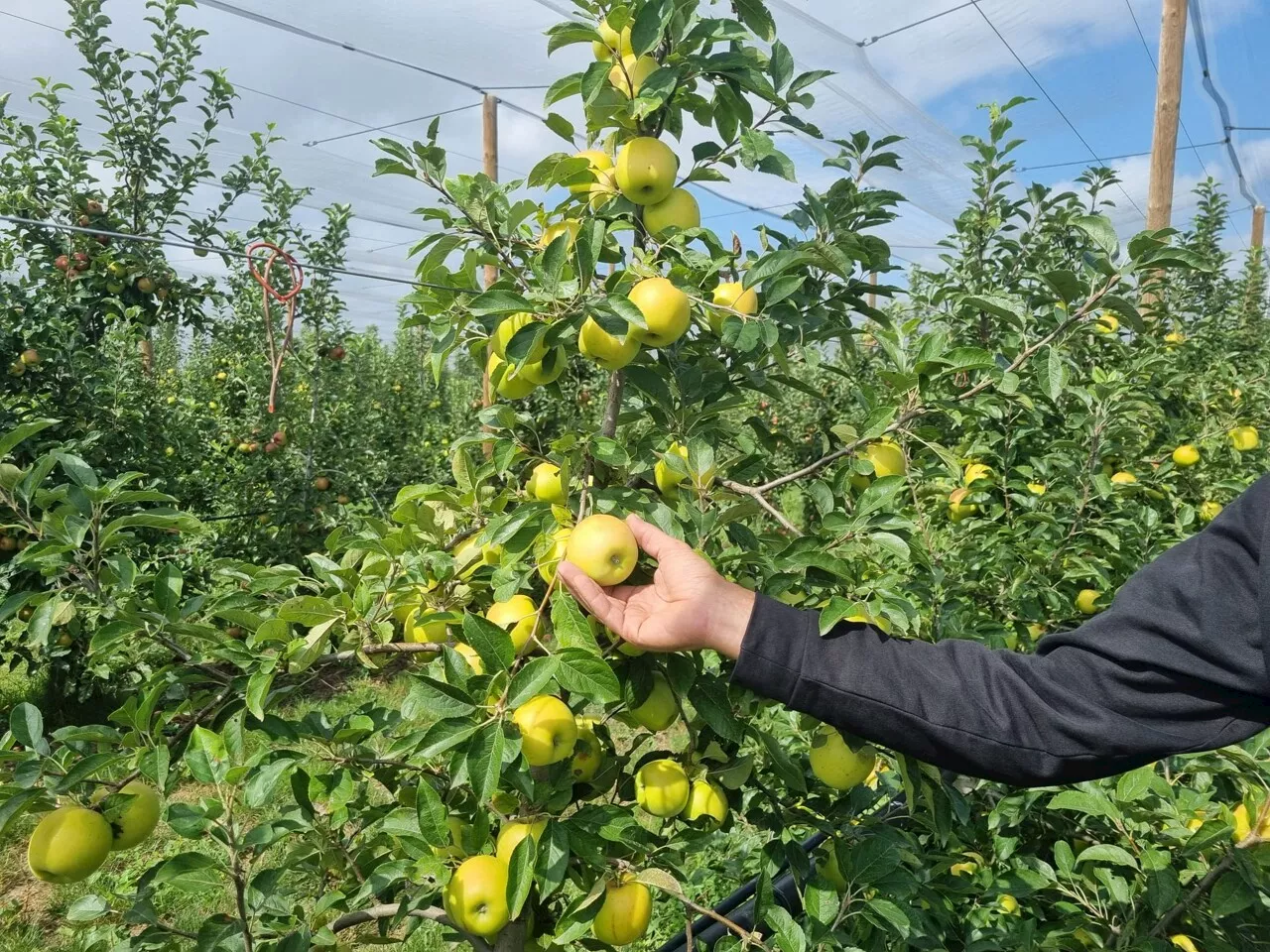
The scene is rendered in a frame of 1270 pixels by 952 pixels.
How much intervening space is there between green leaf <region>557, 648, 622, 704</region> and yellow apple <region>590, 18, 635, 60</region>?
2.99 feet

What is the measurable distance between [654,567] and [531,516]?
20 cm

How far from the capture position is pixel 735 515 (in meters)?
1.23

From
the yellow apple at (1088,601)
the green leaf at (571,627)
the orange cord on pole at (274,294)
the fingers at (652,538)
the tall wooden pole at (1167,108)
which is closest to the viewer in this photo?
the green leaf at (571,627)

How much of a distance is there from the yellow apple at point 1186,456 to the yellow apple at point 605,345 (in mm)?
2486

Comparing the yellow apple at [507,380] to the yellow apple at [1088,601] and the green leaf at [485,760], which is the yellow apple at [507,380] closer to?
the green leaf at [485,760]

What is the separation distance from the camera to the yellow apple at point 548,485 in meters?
1.32

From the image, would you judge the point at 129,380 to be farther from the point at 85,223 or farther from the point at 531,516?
the point at 531,516

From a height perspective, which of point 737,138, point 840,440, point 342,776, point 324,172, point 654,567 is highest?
point 324,172

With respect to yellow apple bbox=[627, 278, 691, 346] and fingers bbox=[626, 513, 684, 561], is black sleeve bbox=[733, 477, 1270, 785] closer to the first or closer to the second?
fingers bbox=[626, 513, 684, 561]

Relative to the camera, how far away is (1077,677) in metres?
1.01

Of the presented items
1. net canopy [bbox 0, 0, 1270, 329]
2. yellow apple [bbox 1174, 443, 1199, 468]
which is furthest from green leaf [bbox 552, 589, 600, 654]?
net canopy [bbox 0, 0, 1270, 329]

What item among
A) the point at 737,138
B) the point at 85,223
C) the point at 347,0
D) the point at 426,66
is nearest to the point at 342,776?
the point at 737,138

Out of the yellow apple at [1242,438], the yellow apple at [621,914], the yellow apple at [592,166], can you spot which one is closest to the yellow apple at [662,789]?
the yellow apple at [621,914]

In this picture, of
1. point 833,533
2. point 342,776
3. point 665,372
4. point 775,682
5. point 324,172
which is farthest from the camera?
point 324,172
